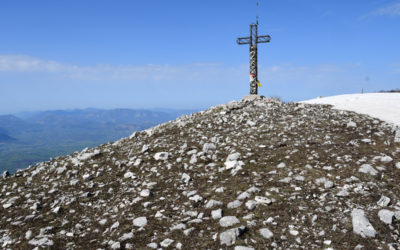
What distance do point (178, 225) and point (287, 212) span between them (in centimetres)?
293

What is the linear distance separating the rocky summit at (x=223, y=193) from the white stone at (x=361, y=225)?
0.07 ft

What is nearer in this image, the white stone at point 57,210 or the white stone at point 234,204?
the white stone at point 234,204

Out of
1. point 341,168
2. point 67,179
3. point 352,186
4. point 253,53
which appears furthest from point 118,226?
point 253,53

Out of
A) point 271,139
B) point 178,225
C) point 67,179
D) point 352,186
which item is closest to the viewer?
point 178,225

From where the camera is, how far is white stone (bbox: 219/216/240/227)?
257 inches

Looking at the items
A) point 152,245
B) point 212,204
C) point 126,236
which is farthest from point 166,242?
point 212,204

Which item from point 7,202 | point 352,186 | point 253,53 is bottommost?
point 7,202

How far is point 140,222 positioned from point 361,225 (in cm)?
566

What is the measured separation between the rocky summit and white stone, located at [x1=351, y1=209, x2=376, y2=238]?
0.02 m

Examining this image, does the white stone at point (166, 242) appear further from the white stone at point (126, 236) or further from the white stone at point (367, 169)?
the white stone at point (367, 169)

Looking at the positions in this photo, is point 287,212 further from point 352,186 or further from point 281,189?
point 352,186

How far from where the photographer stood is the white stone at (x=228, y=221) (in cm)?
654

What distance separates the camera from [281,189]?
7.96 metres

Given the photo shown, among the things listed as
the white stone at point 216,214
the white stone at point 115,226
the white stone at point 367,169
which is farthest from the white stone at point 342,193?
the white stone at point 115,226
